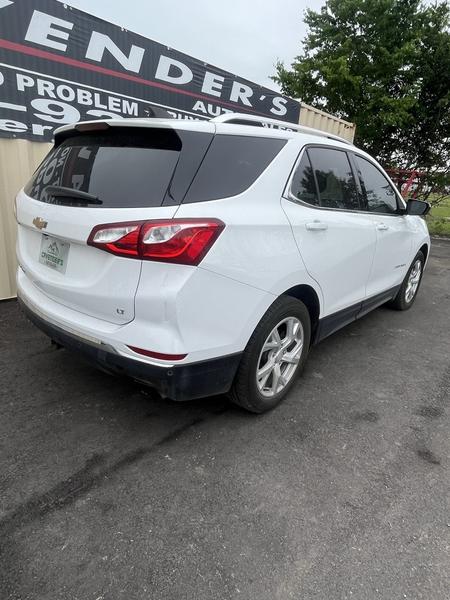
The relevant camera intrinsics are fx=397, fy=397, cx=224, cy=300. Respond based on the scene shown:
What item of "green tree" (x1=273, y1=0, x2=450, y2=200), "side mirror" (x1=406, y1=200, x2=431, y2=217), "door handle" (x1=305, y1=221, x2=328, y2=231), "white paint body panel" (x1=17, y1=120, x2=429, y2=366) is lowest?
"white paint body panel" (x1=17, y1=120, x2=429, y2=366)

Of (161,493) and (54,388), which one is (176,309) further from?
(54,388)

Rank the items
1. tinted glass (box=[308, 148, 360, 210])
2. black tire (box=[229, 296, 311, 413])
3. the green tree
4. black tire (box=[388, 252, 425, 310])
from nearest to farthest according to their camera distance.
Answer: black tire (box=[229, 296, 311, 413]) < tinted glass (box=[308, 148, 360, 210]) < black tire (box=[388, 252, 425, 310]) < the green tree

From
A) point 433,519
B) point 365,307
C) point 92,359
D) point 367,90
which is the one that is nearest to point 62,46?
point 92,359

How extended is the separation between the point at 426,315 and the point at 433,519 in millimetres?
3565

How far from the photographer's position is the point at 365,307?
371cm

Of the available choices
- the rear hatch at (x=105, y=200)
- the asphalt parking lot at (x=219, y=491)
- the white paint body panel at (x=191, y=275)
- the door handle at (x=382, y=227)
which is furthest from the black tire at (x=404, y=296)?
the rear hatch at (x=105, y=200)

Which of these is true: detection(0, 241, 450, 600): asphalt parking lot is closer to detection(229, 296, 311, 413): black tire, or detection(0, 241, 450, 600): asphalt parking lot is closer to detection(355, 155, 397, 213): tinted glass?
detection(229, 296, 311, 413): black tire

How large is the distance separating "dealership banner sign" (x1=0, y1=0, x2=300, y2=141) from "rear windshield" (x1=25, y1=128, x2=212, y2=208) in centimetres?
238

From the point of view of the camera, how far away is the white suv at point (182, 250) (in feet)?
6.19

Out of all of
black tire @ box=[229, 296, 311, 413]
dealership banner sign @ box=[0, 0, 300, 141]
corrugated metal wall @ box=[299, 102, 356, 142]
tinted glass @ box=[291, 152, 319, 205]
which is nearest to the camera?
black tire @ box=[229, 296, 311, 413]

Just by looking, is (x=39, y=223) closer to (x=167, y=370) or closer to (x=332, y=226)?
(x=167, y=370)

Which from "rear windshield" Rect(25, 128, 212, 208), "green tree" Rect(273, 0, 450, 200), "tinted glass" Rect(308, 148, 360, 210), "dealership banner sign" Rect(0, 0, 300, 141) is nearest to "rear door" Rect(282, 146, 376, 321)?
"tinted glass" Rect(308, 148, 360, 210)

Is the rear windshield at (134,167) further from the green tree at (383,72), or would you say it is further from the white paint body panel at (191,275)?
the green tree at (383,72)

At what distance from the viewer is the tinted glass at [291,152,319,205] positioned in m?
2.54
